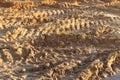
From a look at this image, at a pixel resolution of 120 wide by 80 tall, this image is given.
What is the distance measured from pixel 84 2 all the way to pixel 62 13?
8.42ft

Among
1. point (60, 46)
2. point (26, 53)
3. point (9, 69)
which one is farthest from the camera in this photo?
point (60, 46)

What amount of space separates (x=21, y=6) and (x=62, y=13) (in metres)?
1.94

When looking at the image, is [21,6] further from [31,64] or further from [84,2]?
[31,64]

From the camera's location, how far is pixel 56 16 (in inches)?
418

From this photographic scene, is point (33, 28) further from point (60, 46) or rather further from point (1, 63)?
point (1, 63)

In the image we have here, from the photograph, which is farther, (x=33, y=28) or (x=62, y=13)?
(x=62, y=13)

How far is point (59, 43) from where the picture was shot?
7672 millimetres

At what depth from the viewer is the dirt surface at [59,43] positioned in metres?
6.06

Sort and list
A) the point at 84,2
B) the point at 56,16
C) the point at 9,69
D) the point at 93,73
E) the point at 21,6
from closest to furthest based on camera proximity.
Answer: the point at 93,73, the point at 9,69, the point at 56,16, the point at 21,6, the point at 84,2

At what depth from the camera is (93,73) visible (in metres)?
5.87

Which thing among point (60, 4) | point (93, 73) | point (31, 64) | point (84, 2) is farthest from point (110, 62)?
point (84, 2)

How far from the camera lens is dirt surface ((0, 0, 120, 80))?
6062mm

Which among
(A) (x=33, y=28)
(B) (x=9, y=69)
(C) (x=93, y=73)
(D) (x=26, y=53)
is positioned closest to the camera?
(C) (x=93, y=73)

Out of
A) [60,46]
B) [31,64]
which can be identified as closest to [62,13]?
[60,46]
